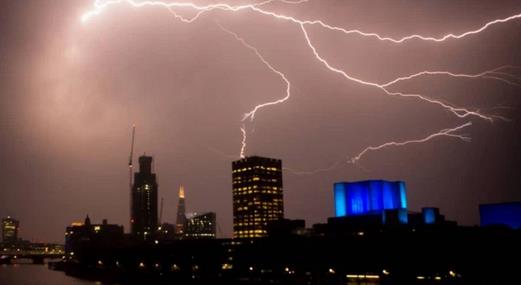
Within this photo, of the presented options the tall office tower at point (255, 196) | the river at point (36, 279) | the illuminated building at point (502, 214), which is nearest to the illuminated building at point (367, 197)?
the illuminated building at point (502, 214)

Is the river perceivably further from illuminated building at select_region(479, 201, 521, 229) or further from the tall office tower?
illuminated building at select_region(479, 201, 521, 229)

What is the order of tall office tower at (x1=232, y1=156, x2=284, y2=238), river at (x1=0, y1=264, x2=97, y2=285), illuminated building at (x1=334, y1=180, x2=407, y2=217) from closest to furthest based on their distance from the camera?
illuminated building at (x1=334, y1=180, x2=407, y2=217)
river at (x1=0, y1=264, x2=97, y2=285)
tall office tower at (x1=232, y1=156, x2=284, y2=238)

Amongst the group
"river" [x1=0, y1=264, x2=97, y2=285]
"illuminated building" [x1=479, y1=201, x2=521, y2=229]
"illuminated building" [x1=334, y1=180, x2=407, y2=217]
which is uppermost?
"illuminated building" [x1=334, y1=180, x2=407, y2=217]

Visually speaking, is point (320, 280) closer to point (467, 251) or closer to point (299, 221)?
point (467, 251)

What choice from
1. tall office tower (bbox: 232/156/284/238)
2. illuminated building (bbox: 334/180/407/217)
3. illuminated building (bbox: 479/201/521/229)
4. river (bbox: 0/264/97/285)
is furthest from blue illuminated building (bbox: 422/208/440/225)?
tall office tower (bbox: 232/156/284/238)

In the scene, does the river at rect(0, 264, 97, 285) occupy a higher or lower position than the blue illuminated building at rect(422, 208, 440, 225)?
lower

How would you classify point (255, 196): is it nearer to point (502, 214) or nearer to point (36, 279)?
point (36, 279)

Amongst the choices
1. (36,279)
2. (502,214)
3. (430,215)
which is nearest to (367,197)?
(430,215)
